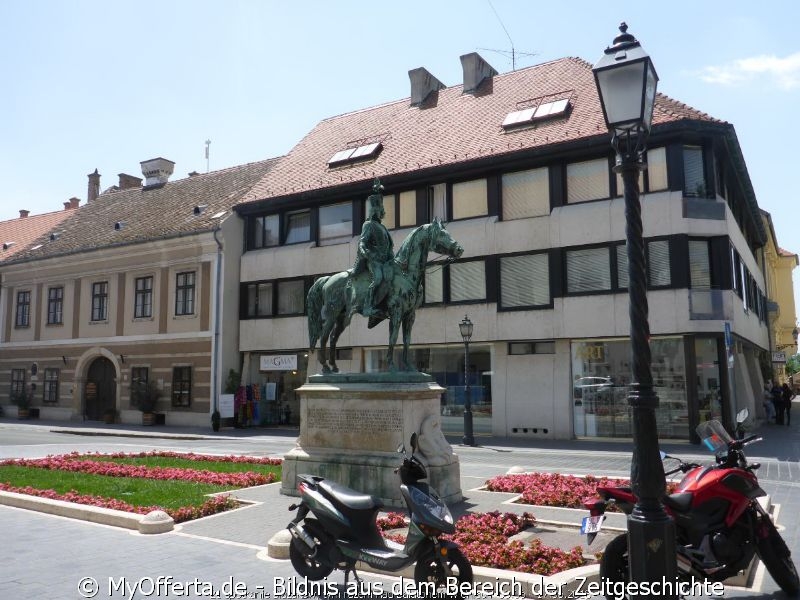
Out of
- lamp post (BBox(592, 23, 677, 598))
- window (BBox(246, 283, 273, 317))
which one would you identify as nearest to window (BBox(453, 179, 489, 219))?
window (BBox(246, 283, 273, 317))

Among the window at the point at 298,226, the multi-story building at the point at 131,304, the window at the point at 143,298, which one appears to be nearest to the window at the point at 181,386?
the multi-story building at the point at 131,304

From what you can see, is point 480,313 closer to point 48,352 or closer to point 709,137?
point 709,137

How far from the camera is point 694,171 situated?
895 inches

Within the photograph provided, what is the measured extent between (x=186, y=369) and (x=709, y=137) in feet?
75.4

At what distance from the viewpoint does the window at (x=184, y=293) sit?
31609 millimetres

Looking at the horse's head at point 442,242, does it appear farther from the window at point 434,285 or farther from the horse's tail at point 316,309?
the window at point 434,285

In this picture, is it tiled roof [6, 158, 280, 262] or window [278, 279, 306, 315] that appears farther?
tiled roof [6, 158, 280, 262]

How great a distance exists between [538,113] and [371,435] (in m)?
19.0

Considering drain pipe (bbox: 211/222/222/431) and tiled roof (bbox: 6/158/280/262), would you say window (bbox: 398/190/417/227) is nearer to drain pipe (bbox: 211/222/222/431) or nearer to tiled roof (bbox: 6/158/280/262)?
drain pipe (bbox: 211/222/222/431)

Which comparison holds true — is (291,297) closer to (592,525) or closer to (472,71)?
(472,71)

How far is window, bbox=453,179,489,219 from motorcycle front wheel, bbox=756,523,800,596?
20.6 meters

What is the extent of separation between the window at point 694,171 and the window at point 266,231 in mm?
17026

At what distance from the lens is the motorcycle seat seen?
5926 millimetres

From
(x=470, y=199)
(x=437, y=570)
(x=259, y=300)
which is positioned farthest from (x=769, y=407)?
(x=437, y=570)
